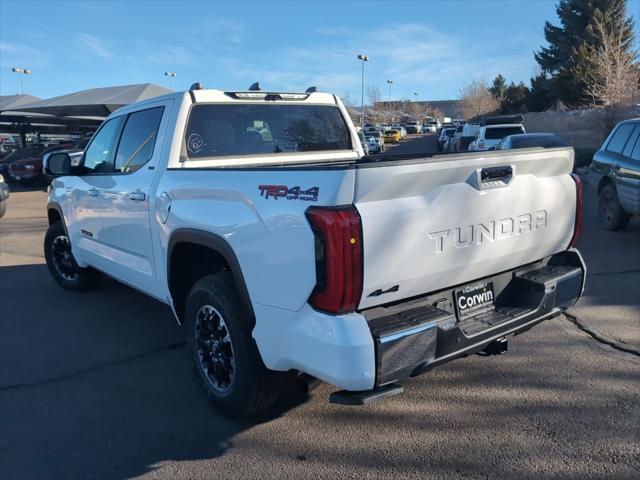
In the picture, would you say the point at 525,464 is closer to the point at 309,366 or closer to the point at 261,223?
the point at 309,366

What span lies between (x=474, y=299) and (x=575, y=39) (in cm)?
4892

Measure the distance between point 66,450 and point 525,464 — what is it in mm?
2685

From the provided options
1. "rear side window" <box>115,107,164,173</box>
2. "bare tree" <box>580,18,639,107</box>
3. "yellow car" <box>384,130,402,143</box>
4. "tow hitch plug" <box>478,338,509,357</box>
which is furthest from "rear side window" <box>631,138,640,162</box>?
"yellow car" <box>384,130,402,143</box>

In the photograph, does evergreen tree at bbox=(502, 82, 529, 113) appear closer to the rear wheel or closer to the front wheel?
the rear wheel

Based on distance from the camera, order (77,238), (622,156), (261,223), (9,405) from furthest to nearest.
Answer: (622,156) < (77,238) < (9,405) < (261,223)

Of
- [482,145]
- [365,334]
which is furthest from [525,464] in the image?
[482,145]

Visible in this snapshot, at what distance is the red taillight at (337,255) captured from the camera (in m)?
2.51

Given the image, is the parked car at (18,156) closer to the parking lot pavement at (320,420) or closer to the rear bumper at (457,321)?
the parking lot pavement at (320,420)

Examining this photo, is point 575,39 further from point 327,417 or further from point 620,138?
point 327,417

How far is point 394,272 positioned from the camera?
271 centimetres

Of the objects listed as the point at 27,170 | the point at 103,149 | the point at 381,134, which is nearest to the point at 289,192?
the point at 103,149

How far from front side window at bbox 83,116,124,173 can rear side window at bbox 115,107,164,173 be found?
20cm

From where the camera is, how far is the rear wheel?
8789 millimetres

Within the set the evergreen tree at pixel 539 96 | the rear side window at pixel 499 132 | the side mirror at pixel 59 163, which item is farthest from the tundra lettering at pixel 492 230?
the evergreen tree at pixel 539 96
